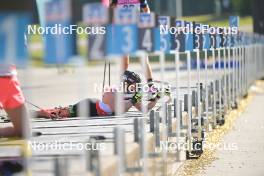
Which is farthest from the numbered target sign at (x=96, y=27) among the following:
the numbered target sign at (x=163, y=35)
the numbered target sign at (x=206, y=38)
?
the numbered target sign at (x=206, y=38)

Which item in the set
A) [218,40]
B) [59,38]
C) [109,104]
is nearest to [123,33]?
[59,38]

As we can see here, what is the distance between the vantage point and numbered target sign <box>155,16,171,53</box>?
7.35m

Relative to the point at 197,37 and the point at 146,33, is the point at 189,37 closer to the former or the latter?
the point at 197,37

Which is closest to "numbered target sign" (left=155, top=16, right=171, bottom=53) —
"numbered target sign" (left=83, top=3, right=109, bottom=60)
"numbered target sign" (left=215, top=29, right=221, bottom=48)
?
"numbered target sign" (left=83, top=3, right=109, bottom=60)

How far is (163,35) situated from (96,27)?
179cm

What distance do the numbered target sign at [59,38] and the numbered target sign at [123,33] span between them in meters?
0.62

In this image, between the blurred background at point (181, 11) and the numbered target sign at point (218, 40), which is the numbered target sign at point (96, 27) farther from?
the numbered target sign at point (218, 40)

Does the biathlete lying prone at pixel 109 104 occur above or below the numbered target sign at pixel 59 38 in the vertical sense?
below

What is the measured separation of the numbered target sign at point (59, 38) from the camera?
525cm

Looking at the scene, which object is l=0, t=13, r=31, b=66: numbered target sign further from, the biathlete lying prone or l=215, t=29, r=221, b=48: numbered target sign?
l=215, t=29, r=221, b=48: numbered target sign

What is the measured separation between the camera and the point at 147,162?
6934 millimetres

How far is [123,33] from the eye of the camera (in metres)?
6.21

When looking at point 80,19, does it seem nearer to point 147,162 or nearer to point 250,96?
point 147,162

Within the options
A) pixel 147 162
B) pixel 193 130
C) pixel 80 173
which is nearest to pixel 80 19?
pixel 80 173
